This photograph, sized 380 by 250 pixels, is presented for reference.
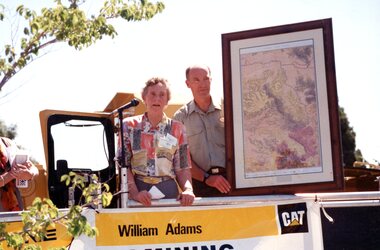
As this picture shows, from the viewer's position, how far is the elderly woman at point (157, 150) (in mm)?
5277

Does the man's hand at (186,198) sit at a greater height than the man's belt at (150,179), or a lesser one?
lesser

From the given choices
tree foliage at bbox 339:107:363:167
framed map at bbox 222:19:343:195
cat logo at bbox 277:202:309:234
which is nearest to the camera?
cat logo at bbox 277:202:309:234

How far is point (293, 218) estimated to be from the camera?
521 cm

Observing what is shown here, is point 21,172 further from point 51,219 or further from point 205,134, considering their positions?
point 51,219

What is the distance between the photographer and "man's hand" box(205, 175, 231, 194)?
560 centimetres

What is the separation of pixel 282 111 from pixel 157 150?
106cm

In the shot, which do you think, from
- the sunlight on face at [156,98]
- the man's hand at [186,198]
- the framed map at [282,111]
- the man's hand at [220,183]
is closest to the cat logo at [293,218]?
the framed map at [282,111]

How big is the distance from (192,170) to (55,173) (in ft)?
4.09

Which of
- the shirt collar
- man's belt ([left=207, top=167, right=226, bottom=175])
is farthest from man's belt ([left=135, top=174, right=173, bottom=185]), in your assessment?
the shirt collar

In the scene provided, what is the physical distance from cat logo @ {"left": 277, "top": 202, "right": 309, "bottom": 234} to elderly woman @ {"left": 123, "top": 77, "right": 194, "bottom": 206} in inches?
29.4

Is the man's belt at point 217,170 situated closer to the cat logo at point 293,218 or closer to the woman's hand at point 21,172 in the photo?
the cat logo at point 293,218

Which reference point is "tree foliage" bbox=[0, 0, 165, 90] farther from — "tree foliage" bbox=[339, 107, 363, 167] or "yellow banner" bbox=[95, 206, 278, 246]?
"tree foliage" bbox=[339, 107, 363, 167]

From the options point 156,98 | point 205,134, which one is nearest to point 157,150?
point 156,98

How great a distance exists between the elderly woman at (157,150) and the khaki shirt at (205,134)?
671 mm
